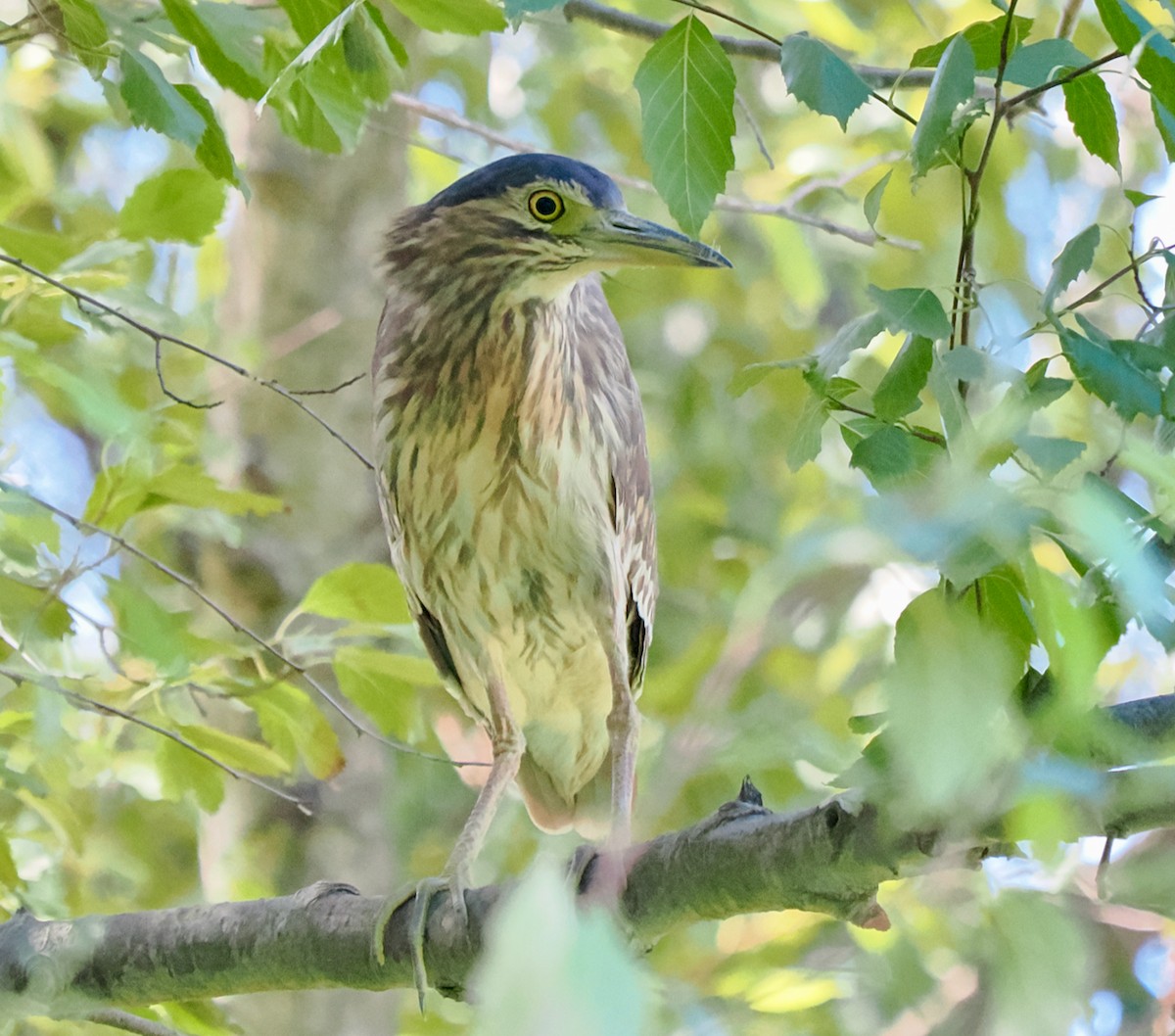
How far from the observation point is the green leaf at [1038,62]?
122 centimetres

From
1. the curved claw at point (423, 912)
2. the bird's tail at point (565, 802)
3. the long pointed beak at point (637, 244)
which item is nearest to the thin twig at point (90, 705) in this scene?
the curved claw at point (423, 912)

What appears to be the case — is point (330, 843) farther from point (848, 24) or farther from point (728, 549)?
point (848, 24)

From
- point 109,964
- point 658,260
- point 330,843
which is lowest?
point 109,964

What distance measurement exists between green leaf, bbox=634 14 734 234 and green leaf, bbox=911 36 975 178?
0.20 meters

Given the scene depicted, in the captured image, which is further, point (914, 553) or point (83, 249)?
point (83, 249)

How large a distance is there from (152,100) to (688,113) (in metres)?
0.55

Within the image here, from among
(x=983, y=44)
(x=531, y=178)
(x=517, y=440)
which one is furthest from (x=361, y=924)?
(x=983, y=44)

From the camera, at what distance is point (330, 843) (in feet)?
10.3

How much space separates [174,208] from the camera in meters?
1.84

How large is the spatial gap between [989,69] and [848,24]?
1758 mm

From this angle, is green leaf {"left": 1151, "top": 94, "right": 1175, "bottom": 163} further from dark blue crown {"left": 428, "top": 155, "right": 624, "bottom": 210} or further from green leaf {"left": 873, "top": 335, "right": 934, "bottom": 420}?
dark blue crown {"left": 428, "top": 155, "right": 624, "bottom": 210}

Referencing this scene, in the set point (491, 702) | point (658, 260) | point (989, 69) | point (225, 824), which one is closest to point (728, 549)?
point (491, 702)

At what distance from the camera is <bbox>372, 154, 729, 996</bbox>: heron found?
2.36 m

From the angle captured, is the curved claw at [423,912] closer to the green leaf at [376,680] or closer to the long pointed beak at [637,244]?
the green leaf at [376,680]
